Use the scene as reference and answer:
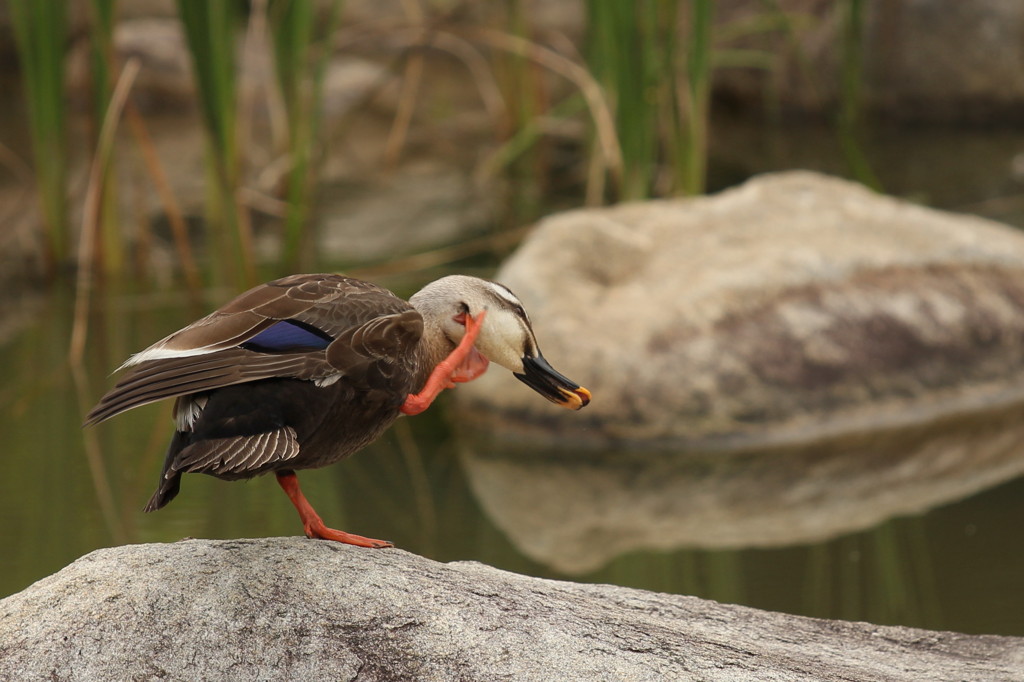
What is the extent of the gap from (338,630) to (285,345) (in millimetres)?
404

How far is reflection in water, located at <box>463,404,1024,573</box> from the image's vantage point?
3.31 meters

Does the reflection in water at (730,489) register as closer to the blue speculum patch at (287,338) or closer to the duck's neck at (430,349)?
the duck's neck at (430,349)

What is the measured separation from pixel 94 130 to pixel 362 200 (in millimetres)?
1927

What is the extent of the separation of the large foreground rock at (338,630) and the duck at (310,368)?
0.14m

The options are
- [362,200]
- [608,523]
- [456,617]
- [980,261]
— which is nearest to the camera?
[456,617]

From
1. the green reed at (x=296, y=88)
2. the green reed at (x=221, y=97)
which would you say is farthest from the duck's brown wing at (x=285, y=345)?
the green reed at (x=296, y=88)

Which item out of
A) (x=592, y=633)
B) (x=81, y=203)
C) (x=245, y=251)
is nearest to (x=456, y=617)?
(x=592, y=633)

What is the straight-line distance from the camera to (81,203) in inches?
243

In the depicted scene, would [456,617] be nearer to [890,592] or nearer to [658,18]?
[890,592]

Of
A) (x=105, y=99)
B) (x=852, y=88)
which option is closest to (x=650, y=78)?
(x=852, y=88)

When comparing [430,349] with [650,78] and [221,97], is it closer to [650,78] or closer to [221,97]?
[221,97]

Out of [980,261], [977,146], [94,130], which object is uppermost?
[94,130]

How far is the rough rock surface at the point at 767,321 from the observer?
149 inches

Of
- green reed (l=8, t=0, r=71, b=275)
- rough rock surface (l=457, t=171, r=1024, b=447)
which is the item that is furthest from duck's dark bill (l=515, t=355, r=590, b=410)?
green reed (l=8, t=0, r=71, b=275)
